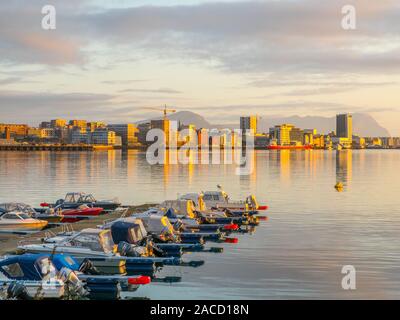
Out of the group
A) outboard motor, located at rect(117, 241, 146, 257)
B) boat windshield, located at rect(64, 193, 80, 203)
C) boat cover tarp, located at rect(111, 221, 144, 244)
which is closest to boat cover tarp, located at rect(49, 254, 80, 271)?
outboard motor, located at rect(117, 241, 146, 257)

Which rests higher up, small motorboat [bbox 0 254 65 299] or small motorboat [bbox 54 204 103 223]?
small motorboat [bbox 0 254 65 299]

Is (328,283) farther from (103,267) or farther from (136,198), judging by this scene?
(136,198)

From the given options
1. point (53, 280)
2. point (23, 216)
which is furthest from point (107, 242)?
point (23, 216)

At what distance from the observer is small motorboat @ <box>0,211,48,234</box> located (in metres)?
44.4

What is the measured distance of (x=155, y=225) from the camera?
38688 mm

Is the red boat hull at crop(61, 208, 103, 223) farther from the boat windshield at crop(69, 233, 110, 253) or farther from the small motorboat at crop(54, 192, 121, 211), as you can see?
the boat windshield at crop(69, 233, 110, 253)

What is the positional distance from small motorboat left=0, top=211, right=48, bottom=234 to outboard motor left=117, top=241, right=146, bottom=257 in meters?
13.4

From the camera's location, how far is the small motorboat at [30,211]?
49.1m

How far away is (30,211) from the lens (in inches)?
1972

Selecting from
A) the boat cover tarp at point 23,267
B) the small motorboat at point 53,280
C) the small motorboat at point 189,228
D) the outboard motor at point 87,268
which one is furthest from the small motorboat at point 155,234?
the boat cover tarp at point 23,267

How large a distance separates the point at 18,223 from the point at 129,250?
15198 mm

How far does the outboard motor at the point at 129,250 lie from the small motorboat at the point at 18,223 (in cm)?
1336

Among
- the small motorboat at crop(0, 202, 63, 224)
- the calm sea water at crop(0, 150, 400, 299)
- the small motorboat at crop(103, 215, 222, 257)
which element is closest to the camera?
the calm sea water at crop(0, 150, 400, 299)

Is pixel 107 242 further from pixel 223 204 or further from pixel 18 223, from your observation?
pixel 223 204
